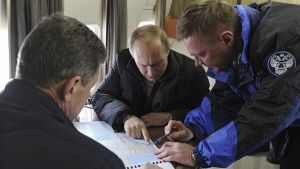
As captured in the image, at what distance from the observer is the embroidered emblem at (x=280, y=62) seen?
1140mm

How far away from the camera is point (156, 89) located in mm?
1903

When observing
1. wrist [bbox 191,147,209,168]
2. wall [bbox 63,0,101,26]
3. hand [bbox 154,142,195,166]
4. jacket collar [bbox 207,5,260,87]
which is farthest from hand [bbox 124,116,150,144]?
wall [bbox 63,0,101,26]

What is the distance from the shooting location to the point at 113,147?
1462mm

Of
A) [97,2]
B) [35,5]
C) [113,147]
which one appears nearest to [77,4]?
[97,2]

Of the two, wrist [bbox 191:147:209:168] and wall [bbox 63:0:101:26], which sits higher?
wall [bbox 63:0:101:26]

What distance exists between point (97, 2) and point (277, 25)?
270 centimetres

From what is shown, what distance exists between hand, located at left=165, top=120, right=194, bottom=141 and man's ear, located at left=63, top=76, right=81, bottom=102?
0.75 meters

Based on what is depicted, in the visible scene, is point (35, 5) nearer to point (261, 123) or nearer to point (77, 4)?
point (77, 4)

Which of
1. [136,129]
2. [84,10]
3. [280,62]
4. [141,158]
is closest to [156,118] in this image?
[136,129]

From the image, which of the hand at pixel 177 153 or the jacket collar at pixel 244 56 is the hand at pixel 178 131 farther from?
the jacket collar at pixel 244 56

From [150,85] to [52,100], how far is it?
1148 mm

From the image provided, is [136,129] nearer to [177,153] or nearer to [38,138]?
[177,153]

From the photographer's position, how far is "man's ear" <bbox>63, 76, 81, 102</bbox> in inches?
34.3

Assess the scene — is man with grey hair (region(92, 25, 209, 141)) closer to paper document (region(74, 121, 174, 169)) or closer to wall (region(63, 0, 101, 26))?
paper document (region(74, 121, 174, 169))
